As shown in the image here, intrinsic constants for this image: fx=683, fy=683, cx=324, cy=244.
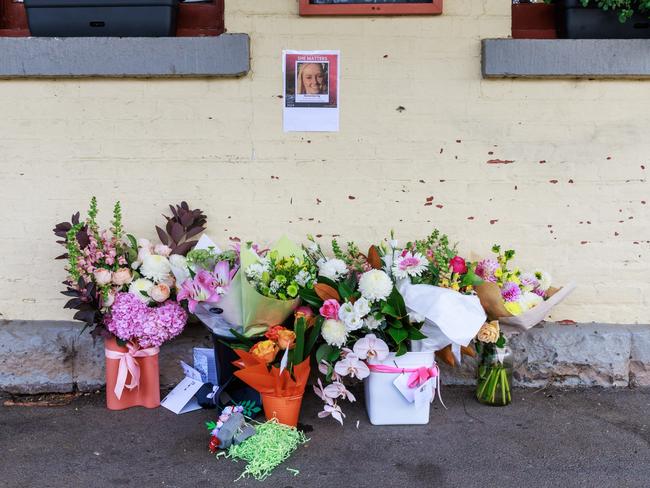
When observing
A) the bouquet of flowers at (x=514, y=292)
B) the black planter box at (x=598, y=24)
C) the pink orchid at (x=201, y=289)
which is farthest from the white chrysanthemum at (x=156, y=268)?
the black planter box at (x=598, y=24)

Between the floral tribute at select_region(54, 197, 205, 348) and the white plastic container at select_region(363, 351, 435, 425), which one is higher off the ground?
the floral tribute at select_region(54, 197, 205, 348)

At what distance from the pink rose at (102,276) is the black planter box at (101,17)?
1342 mm

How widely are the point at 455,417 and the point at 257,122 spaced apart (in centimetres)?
192

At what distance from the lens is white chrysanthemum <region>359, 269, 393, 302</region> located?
10.4 feet

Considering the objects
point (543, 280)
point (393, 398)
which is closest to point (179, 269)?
point (393, 398)

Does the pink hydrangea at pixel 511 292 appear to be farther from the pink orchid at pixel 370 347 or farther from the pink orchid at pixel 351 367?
the pink orchid at pixel 351 367

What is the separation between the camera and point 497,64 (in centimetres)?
372

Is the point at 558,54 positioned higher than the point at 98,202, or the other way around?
the point at 558,54

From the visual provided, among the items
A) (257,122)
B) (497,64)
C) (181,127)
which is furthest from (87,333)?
(497,64)

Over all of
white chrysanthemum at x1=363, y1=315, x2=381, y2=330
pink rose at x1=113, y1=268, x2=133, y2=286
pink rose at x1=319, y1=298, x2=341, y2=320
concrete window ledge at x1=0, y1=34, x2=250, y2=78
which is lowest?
white chrysanthemum at x1=363, y1=315, x2=381, y2=330

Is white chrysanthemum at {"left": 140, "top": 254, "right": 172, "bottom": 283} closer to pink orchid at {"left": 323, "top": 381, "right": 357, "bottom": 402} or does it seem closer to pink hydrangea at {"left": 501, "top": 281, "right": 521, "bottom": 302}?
pink orchid at {"left": 323, "top": 381, "right": 357, "bottom": 402}

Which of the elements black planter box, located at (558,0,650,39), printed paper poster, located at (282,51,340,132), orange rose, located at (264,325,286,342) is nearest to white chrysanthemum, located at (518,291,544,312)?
orange rose, located at (264,325,286,342)

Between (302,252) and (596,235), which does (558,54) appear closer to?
(596,235)

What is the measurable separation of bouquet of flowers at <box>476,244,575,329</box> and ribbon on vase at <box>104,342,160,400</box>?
1.75 m
